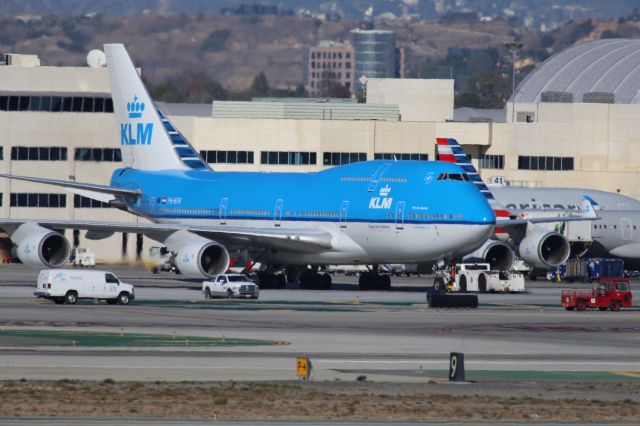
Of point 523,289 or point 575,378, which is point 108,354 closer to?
point 575,378

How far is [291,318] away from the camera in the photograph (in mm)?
54812

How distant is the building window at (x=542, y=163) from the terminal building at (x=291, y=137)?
81mm

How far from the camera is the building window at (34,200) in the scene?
11025 centimetres

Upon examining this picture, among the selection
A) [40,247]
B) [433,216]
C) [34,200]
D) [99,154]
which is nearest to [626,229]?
[433,216]

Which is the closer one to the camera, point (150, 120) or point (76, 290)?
point (76, 290)

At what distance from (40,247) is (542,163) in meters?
57.3

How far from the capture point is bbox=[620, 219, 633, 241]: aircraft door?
326 feet

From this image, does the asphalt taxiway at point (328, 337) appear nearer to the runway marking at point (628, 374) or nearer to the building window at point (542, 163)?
the runway marking at point (628, 374)

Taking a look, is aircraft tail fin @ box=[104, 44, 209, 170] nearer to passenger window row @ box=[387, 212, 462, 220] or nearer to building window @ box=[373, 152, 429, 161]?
passenger window row @ box=[387, 212, 462, 220]

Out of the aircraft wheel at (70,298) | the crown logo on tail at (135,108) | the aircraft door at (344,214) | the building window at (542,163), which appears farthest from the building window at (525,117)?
the aircraft wheel at (70,298)

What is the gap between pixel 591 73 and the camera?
148750mm

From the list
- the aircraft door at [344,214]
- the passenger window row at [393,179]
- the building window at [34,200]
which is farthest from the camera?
the building window at [34,200]

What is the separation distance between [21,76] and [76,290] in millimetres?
50426

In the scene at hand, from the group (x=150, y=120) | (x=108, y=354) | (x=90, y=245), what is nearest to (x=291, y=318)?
(x=108, y=354)
